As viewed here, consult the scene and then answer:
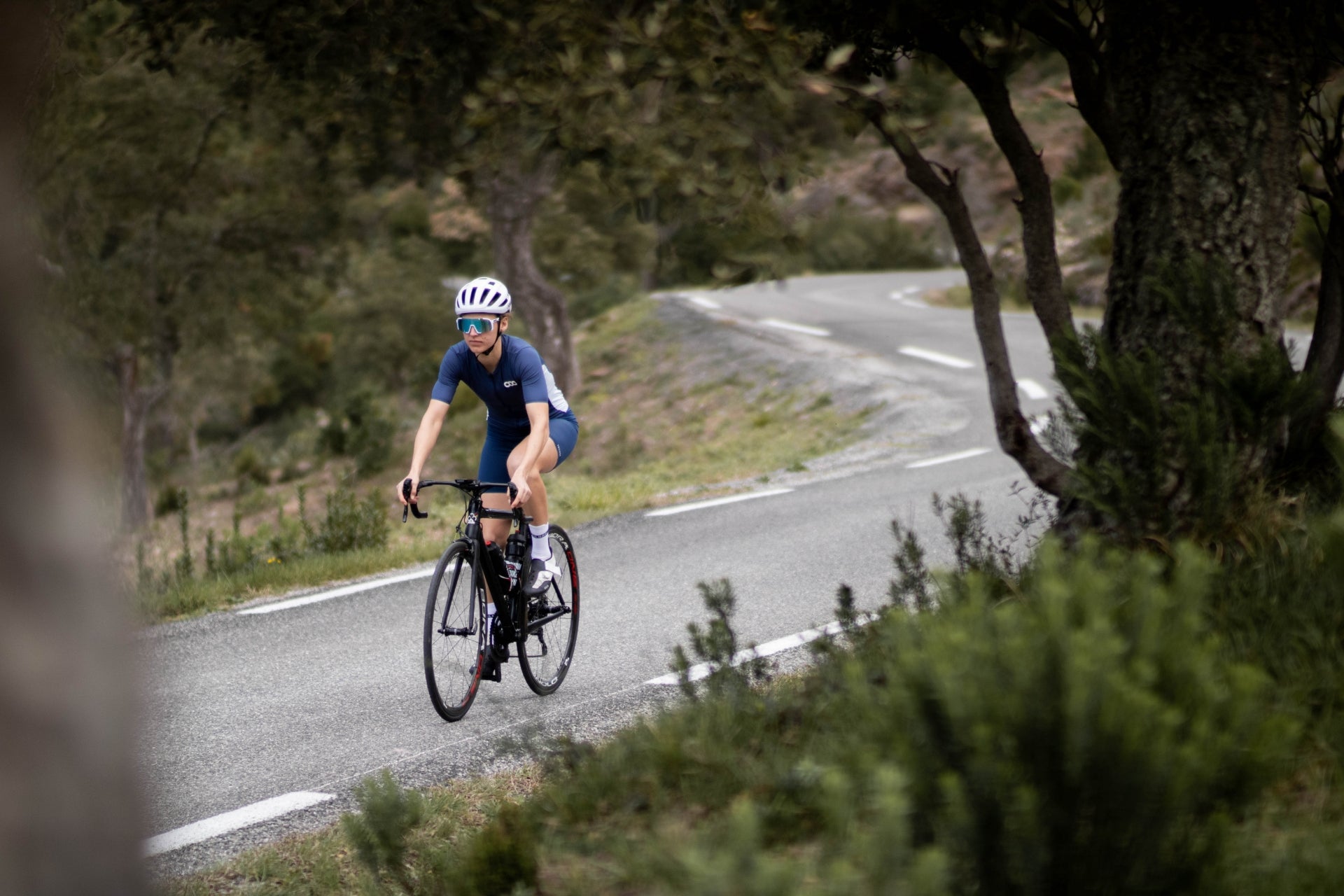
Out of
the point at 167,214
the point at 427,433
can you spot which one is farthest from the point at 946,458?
the point at 167,214

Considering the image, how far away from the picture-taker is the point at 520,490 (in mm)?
5613

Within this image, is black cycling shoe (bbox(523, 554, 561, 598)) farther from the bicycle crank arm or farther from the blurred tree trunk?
the blurred tree trunk

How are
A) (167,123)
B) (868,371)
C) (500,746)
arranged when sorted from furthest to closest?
(167,123) < (868,371) < (500,746)

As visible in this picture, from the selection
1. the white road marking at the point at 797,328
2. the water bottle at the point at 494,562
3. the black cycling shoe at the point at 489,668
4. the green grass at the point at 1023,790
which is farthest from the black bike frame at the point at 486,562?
the white road marking at the point at 797,328

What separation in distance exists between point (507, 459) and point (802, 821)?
352cm

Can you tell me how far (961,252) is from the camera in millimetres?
6098

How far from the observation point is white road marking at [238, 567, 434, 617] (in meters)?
8.38

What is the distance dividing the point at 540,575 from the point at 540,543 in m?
0.17

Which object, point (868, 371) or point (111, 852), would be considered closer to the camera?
point (111, 852)

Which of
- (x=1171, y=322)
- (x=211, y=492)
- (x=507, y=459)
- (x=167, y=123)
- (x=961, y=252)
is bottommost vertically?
(x=211, y=492)

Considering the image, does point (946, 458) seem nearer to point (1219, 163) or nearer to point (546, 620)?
point (546, 620)

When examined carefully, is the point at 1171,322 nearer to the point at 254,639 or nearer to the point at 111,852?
the point at 111,852

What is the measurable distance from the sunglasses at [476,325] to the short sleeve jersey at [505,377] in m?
0.13

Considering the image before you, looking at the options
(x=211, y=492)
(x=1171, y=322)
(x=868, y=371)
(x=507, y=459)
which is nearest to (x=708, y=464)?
(x=868, y=371)
